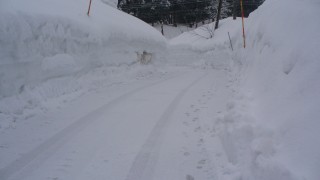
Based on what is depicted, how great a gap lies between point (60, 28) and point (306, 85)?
717cm

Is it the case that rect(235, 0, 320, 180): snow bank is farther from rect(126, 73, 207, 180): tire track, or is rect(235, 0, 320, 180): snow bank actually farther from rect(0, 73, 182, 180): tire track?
rect(0, 73, 182, 180): tire track

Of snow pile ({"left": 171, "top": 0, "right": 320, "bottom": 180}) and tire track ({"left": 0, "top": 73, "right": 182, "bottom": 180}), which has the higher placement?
snow pile ({"left": 171, "top": 0, "right": 320, "bottom": 180})

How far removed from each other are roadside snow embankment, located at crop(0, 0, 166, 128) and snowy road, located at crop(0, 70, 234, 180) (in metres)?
1.09

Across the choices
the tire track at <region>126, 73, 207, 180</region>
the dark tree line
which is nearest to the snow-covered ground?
the tire track at <region>126, 73, 207, 180</region>

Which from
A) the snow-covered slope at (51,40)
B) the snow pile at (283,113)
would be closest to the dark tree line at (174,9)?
the snow-covered slope at (51,40)

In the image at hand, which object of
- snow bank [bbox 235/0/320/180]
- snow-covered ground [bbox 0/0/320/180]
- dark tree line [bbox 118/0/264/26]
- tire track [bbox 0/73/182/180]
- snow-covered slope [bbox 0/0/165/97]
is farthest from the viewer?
dark tree line [bbox 118/0/264/26]

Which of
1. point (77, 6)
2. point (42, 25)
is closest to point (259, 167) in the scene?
point (42, 25)

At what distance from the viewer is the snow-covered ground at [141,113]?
3604mm

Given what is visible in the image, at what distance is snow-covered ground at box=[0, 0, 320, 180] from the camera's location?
142 inches

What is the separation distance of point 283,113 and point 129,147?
2.32 metres

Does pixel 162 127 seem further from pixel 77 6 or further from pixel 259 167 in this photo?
pixel 77 6

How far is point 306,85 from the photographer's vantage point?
3734mm

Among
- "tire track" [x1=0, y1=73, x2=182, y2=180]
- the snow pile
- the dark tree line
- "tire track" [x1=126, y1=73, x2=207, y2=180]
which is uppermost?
the dark tree line

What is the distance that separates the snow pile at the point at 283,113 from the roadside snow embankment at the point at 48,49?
4228mm
